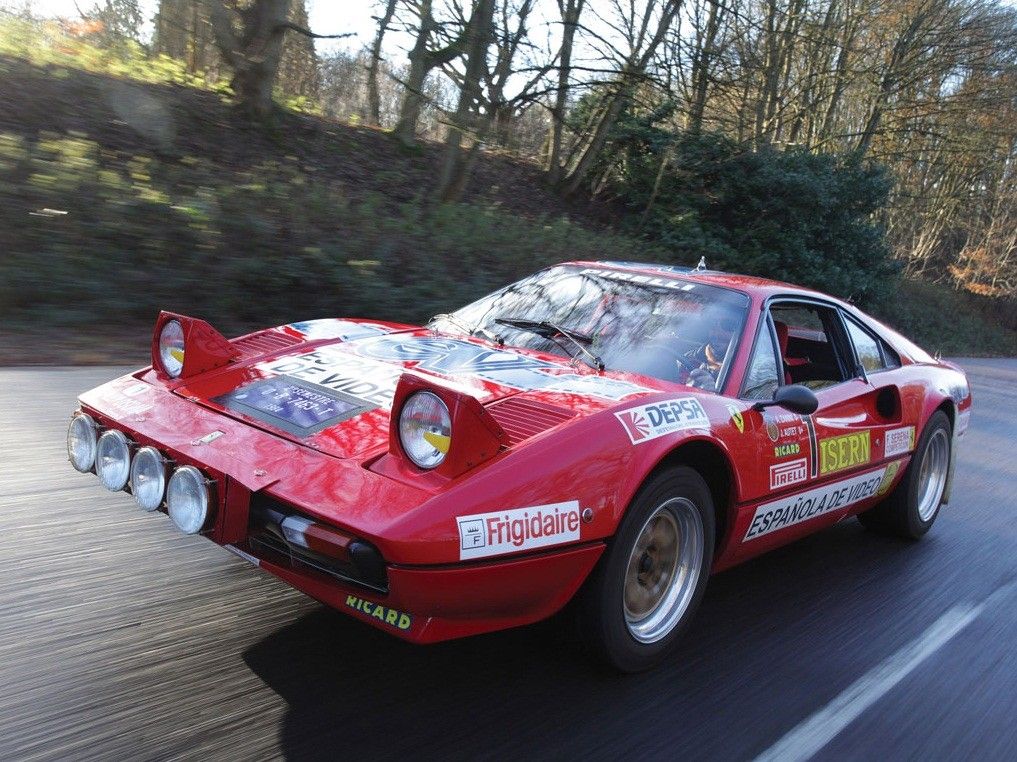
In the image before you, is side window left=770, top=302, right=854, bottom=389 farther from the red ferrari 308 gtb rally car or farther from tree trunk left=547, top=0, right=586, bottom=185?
tree trunk left=547, top=0, right=586, bottom=185

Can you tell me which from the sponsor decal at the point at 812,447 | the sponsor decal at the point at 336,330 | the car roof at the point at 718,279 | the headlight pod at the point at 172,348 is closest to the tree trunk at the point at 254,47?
the sponsor decal at the point at 336,330

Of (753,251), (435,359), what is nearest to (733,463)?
(435,359)

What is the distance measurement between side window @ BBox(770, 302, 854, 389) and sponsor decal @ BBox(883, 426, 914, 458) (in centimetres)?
36

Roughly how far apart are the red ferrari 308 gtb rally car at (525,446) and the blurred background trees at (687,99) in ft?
30.3

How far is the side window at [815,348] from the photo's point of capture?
13.9 ft

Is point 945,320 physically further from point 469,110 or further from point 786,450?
point 786,450

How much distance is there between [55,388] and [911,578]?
4.76 m

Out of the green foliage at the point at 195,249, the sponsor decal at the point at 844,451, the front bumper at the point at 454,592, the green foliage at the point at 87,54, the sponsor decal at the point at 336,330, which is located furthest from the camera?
the green foliage at the point at 87,54

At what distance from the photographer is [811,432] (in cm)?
359

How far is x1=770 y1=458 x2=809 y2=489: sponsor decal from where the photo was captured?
10.9ft

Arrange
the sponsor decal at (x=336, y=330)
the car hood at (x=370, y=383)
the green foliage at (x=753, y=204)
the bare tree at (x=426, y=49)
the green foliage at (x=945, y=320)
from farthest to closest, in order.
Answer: the green foliage at (x=945, y=320), the green foliage at (x=753, y=204), the bare tree at (x=426, y=49), the sponsor decal at (x=336, y=330), the car hood at (x=370, y=383)

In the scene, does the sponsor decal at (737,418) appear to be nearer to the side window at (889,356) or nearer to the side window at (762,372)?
the side window at (762,372)

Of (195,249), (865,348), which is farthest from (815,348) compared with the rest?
(195,249)

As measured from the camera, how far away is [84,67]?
14.1 meters
